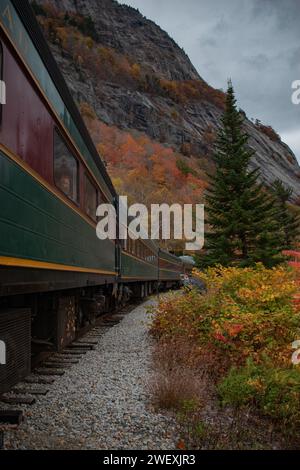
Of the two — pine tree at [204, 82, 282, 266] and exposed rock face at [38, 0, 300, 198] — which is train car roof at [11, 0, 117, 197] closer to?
pine tree at [204, 82, 282, 266]

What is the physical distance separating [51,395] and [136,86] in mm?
132658

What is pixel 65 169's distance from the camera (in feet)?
18.5

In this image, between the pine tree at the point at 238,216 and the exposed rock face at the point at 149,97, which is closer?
the pine tree at the point at 238,216

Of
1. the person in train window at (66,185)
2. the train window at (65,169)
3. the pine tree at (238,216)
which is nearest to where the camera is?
the train window at (65,169)

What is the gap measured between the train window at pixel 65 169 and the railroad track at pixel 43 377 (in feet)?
7.48

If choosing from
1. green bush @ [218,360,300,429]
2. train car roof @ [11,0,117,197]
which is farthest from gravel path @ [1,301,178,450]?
train car roof @ [11,0,117,197]

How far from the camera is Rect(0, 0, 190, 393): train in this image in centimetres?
358

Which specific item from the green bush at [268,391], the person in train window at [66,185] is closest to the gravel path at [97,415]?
the green bush at [268,391]

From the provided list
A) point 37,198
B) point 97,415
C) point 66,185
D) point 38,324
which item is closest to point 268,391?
point 97,415

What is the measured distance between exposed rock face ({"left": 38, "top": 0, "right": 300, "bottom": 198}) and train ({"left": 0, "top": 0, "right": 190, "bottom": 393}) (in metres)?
95.2

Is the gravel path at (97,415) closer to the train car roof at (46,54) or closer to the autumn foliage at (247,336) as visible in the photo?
the autumn foliage at (247,336)

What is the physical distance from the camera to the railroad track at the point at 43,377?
4128mm

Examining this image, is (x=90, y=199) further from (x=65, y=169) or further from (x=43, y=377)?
(x=43, y=377)

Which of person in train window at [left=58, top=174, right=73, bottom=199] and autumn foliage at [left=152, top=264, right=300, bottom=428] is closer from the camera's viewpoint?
autumn foliage at [left=152, top=264, right=300, bottom=428]
